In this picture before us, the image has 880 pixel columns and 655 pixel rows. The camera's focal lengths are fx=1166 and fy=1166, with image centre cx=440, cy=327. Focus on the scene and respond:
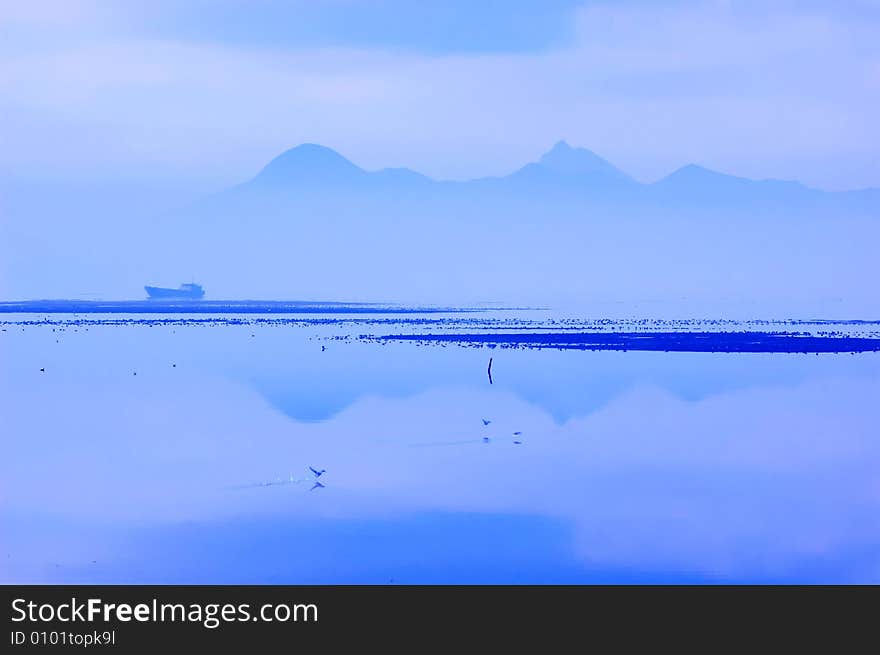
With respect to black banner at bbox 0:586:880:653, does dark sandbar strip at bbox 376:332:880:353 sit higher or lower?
higher

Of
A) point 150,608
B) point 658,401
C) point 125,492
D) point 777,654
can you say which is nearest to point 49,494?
point 125,492

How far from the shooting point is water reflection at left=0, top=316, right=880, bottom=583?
24.7 feet

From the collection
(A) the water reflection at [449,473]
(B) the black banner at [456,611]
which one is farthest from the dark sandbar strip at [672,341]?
(B) the black banner at [456,611]

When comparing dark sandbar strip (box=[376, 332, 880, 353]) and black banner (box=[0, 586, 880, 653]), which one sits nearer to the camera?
black banner (box=[0, 586, 880, 653])

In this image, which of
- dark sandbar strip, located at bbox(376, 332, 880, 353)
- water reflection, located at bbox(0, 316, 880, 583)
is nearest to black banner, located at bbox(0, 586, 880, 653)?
water reflection, located at bbox(0, 316, 880, 583)

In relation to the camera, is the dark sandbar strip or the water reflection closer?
the water reflection

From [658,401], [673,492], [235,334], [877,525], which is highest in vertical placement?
[235,334]

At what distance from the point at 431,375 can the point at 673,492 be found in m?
6.52

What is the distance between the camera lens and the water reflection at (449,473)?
7535 millimetres

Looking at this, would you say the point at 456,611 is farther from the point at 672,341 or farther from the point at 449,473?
the point at 672,341

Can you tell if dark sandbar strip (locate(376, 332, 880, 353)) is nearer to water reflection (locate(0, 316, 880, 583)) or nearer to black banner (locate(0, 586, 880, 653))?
water reflection (locate(0, 316, 880, 583))

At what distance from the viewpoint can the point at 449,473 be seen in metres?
9.28

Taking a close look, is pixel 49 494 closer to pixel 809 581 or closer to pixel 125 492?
pixel 125 492

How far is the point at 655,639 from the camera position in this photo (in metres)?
6.50
